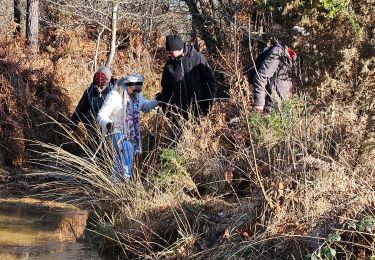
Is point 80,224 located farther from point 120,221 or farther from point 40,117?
point 40,117

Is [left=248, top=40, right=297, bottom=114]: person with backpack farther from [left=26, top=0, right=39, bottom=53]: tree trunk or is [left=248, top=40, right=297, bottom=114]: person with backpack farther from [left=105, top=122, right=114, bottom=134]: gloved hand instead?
[left=26, top=0, right=39, bottom=53]: tree trunk

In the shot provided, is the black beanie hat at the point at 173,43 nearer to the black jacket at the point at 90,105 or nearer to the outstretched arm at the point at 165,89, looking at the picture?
the outstretched arm at the point at 165,89

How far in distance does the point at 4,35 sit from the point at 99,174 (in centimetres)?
1070

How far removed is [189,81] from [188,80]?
0.06 feet

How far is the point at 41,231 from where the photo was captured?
7.31m

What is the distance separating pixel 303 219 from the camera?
17.9ft

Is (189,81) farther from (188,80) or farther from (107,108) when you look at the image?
(107,108)

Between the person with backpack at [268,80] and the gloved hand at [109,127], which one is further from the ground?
the person with backpack at [268,80]

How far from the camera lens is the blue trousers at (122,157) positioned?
7.47 metres

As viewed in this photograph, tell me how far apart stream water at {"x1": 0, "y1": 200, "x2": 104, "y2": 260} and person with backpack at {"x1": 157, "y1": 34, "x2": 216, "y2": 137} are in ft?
6.47

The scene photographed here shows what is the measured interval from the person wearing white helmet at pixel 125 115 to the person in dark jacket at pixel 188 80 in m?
0.33

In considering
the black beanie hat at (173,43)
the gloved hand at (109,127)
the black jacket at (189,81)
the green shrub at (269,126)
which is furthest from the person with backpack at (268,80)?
the gloved hand at (109,127)

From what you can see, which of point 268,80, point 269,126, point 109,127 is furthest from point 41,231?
point 268,80

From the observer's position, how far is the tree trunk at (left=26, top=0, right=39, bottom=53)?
17.1m
